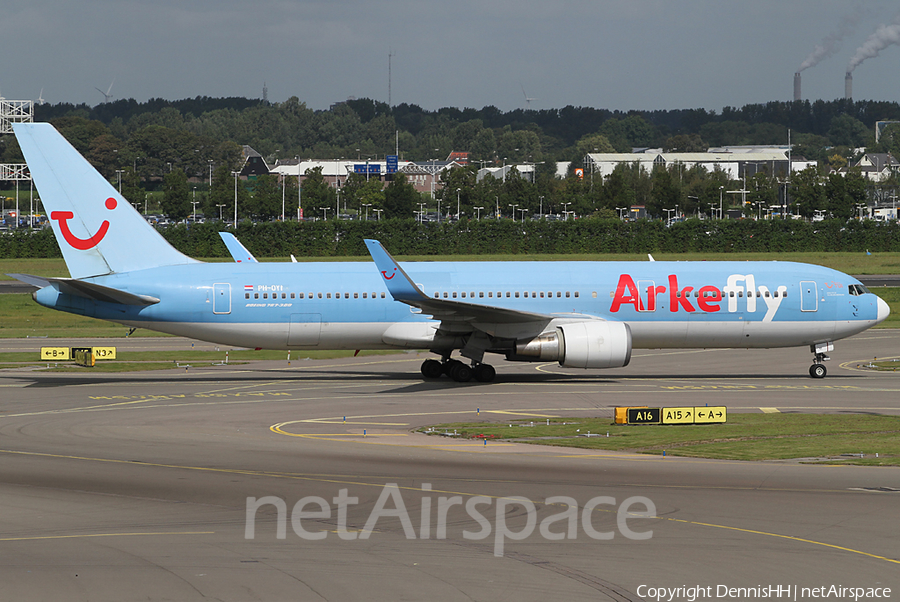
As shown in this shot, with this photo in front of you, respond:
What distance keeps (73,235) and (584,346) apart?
822 inches

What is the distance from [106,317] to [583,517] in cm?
2669

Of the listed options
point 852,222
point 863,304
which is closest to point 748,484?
point 863,304

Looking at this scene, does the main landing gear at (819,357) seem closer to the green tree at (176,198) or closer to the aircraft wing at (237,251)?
the aircraft wing at (237,251)

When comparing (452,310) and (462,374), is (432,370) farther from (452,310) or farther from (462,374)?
(452,310)

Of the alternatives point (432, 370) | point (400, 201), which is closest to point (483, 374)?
point (432, 370)

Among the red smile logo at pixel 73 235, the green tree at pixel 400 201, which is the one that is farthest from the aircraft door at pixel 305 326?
the green tree at pixel 400 201

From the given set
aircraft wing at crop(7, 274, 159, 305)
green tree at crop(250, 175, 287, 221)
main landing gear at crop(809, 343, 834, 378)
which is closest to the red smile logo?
aircraft wing at crop(7, 274, 159, 305)

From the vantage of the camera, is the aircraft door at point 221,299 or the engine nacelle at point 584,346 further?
the aircraft door at point 221,299

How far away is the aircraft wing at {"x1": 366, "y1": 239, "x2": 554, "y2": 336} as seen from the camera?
3728 cm

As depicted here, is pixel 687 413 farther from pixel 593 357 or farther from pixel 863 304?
pixel 863 304

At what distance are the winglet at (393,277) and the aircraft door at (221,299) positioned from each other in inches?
Result: 268

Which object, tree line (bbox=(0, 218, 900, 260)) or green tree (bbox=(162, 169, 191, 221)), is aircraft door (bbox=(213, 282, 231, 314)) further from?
green tree (bbox=(162, 169, 191, 221))

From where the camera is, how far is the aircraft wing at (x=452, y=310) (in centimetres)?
3728

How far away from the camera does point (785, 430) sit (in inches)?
1128
